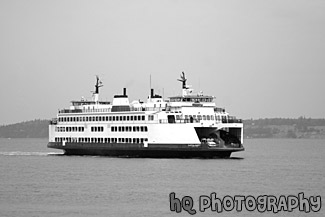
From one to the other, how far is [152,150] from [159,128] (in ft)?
6.61

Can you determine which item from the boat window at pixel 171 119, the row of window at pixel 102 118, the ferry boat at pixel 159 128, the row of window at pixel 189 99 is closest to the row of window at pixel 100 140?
the ferry boat at pixel 159 128

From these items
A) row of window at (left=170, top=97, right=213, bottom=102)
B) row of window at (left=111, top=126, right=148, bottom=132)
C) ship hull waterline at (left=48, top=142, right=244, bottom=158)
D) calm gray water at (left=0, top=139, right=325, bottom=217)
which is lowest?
calm gray water at (left=0, top=139, right=325, bottom=217)

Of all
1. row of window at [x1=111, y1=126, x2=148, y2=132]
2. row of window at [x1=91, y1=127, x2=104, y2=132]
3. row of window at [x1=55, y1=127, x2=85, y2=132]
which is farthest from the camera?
row of window at [x1=55, y1=127, x2=85, y2=132]

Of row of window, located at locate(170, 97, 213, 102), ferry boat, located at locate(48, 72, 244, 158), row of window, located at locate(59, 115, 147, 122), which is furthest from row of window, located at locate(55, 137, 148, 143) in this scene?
row of window, located at locate(170, 97, 213, 102)

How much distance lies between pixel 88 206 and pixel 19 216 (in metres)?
4.34

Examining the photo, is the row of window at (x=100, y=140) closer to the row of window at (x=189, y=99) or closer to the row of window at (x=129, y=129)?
the row of window at (x=129, y=129)

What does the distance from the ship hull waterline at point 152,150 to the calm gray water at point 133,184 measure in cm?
79

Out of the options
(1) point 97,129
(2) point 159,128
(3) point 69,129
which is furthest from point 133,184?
(3) point 69,129

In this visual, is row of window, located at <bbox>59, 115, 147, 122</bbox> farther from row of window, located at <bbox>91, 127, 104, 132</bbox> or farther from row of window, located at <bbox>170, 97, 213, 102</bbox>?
row of window, located at <bbox>170, 97, 213, 102</bbox>

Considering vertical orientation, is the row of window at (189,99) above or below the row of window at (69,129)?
above

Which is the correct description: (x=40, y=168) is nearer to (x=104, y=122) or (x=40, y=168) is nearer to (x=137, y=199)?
(x=104, y=122)

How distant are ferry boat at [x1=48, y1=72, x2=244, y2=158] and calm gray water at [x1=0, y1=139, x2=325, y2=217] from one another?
1.24 metres

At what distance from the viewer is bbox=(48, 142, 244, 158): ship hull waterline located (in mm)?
70625

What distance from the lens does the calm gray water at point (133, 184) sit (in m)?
45.0
